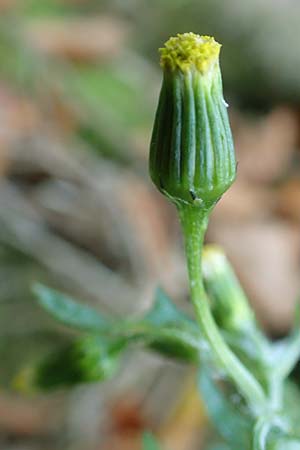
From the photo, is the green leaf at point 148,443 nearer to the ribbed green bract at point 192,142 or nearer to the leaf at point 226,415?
the leaf at point 226,415

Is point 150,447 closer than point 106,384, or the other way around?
point 150,447

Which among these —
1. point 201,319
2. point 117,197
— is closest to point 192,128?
point 201,319

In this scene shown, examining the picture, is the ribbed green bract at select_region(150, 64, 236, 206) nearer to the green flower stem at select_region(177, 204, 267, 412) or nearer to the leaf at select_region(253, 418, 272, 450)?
the green flower stem at select_region(177, 204, 267, 412)

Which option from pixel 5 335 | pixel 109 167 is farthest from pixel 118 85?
pixel 5 335

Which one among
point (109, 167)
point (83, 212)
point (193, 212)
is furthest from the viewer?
point (109, 167)

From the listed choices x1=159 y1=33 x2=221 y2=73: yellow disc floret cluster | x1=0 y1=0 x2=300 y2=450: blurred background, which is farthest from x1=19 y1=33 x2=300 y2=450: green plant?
x1=0 y1=0 x2=300 y2=450: blurred background

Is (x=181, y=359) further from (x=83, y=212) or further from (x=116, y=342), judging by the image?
(x=83, y=212)

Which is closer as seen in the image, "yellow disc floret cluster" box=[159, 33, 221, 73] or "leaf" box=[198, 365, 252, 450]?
"yellow disc floret cluster" box=[159, 33, 221, 73]

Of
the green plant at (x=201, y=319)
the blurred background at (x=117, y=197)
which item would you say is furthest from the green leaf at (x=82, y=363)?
the blurred background at (x=117, y=197)
